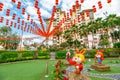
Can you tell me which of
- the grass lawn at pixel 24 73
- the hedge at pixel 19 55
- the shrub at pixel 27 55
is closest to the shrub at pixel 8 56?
the hedge at pixel 19 55

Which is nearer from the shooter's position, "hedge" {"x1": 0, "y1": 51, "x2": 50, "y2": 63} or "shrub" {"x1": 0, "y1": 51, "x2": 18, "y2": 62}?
"shrub" {"x1": 0, "y1": 51, "x2": 18, "y2": 62}

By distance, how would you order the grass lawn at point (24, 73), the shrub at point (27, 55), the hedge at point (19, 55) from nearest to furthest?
the grass lawn at point (24, 73), the hedge at point (19, 55), the shrub at point (27, 55)

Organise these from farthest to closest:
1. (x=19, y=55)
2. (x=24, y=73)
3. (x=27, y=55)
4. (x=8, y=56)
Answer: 1. (x=27, y=55)
2. (x=19, y=55)
3. (x=8, y=56)
4. (x=24, y=73)

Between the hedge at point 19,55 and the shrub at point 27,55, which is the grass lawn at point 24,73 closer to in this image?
the hedge at point 19,55

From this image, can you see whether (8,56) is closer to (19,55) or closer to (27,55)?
(19,55)

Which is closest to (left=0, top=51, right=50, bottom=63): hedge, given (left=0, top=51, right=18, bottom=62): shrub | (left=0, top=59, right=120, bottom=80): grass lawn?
(left=0, top=51, right=18, bottom=62): shrub

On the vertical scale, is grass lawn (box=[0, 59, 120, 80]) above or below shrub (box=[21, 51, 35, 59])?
below

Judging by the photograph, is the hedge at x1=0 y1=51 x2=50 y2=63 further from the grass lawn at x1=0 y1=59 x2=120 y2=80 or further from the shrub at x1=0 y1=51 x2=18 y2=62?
the grass lawn at x1=0 y1=59 x2=120 y2=80

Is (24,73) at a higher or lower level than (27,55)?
lower

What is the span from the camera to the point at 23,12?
11.5 metres

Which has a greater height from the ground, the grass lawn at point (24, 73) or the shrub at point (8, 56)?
the shrub at point (8, 56)

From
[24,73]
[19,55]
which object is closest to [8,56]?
[19,55]

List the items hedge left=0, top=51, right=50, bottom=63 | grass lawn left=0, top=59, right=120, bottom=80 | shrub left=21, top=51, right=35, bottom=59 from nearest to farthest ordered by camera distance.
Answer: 1. grass lawn left=0, top=59, right=120, bottom=80
2. hedge left=0, top=51, right=50, bottom=63
3. shrub left=21, top=51, right=35, bottom=59

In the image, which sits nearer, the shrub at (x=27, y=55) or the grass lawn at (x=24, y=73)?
the grass lawn at (x=24, y=73)
